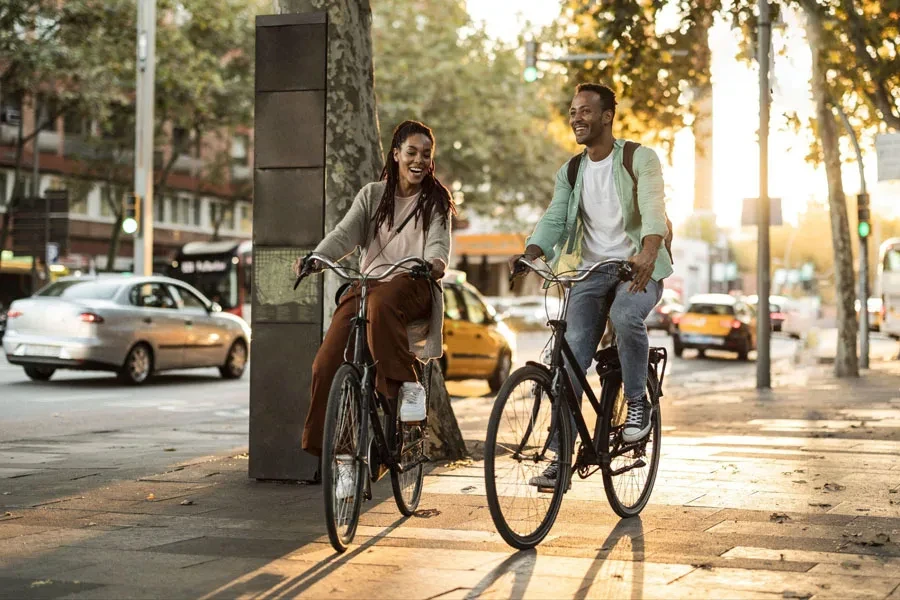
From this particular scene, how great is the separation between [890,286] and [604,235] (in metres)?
42.3

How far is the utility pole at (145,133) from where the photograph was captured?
96.7 ft

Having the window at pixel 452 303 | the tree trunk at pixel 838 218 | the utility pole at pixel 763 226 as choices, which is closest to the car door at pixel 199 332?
the window at pixel 452 303

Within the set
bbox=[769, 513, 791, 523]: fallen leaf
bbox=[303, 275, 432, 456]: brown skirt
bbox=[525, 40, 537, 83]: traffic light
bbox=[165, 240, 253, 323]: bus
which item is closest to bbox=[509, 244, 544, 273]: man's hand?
bbox=[303, 275, 432, 456]: brown skirt

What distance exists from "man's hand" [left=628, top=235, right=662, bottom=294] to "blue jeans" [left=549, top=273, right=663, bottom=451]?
0.17m

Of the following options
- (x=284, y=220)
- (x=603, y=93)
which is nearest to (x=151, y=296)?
(x=284, y=220)

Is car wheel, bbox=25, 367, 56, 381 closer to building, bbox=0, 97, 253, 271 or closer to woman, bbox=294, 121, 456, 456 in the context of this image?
woman, bbox=294, 121, 456, 456

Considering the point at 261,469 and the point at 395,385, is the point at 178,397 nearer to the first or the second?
the point at 261,469

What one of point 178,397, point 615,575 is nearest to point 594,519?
point 615,575

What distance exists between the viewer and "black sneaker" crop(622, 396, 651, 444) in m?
6.92

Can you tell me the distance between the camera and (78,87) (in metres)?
37.8

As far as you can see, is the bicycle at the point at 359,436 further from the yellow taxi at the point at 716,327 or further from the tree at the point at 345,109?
the yellow taxi at the point at 716,327

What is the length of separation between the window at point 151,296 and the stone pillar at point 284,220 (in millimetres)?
11960

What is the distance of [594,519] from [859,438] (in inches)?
217

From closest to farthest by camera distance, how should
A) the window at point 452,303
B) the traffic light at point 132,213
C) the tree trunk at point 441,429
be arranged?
the tree trunk at point 441,429
the window at point 452,303
the traffic light at point 132,213
